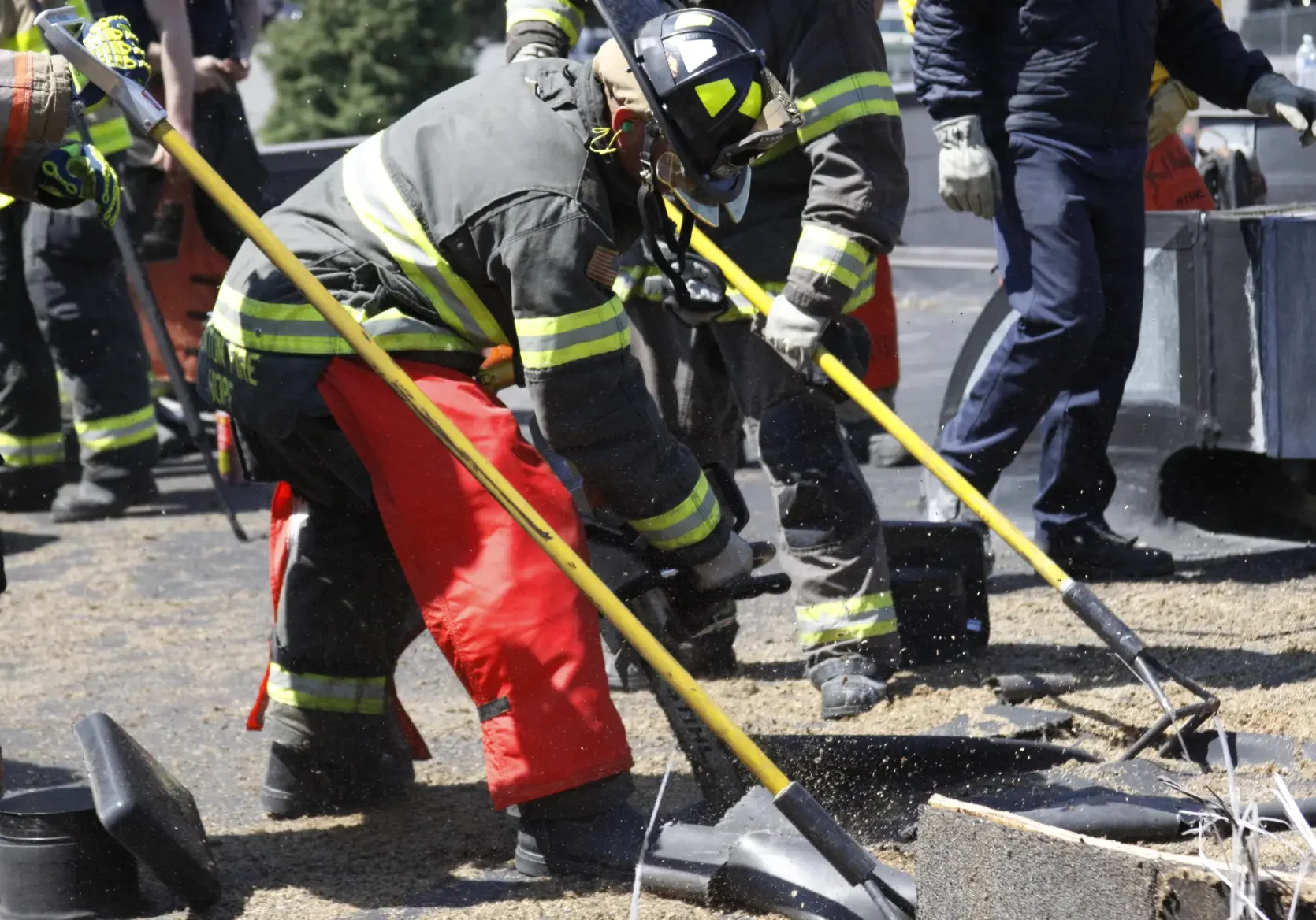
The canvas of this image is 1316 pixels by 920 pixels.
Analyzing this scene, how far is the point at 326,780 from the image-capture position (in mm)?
3920

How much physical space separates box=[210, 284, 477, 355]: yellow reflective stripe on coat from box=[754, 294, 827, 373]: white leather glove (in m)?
0.92

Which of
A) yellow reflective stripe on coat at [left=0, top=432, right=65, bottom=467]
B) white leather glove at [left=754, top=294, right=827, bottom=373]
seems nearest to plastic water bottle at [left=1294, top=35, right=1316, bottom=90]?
white leather glove at [left=754, top=294, right=827, bottom=373]

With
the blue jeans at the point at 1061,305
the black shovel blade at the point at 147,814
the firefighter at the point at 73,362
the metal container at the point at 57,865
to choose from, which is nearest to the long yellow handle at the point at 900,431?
the blue jeans at the point at 1061,305

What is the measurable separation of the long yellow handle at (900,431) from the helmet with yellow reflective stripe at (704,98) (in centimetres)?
73

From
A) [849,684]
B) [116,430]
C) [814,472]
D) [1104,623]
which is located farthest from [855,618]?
[116,430]

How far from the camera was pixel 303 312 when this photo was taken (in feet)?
11.7

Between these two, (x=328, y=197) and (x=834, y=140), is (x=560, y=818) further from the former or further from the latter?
(x=834, y=140)

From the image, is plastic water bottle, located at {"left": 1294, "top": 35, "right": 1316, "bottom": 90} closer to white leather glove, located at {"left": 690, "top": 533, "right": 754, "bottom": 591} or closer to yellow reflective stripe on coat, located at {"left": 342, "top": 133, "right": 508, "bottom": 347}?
white leather glove, located at {"left": 690, "top": 533, "right": 754, "bottom": 591}

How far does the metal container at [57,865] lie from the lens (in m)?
3.29

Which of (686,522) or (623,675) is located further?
(623,675)

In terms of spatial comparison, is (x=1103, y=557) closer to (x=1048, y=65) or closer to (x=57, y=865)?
(x=1048, y=65)

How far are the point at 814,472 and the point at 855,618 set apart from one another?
1.27ft

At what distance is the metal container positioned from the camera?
10.8ft

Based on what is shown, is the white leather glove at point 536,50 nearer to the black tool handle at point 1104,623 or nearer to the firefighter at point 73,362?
the black tool handle at point 1104,623
